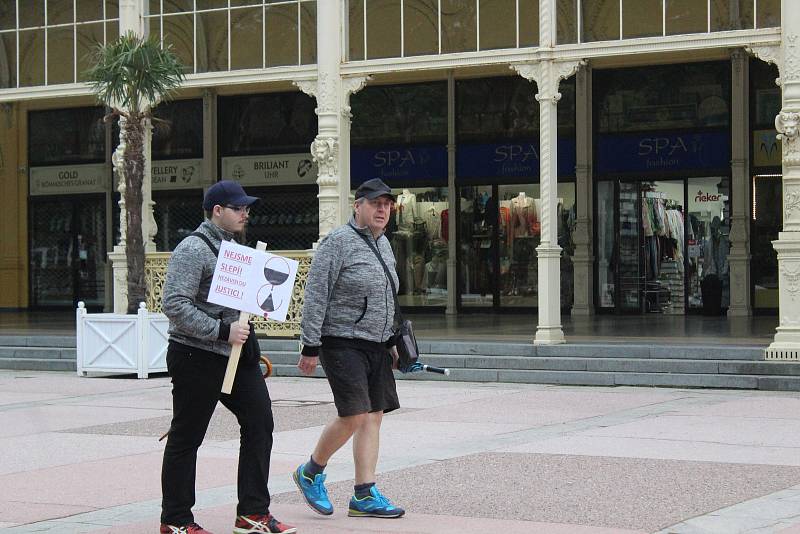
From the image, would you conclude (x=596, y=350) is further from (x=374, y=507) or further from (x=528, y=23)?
(x=374, y=507)

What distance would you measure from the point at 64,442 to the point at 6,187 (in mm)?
19795

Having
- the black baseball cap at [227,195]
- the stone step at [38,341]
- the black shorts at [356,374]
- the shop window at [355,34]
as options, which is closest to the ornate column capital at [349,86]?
the shop window at [355,34]

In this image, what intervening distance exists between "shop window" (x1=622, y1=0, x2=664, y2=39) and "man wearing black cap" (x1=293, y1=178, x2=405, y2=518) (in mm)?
9800

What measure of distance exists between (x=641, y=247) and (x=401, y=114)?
206 inches

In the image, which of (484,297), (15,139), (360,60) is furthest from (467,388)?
(15,139)

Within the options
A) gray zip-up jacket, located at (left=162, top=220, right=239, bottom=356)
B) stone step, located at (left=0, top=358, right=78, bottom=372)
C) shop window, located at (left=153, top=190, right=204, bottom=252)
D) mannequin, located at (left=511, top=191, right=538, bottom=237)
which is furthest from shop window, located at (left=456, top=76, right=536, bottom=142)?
gray zip-up jacket, located at (left=162, top=220, right=239, bottom=356)

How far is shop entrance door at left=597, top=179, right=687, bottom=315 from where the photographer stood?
79.7ft

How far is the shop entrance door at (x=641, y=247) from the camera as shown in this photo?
24281 mm

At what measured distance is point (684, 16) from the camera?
1641cm

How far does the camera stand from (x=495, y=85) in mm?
25172

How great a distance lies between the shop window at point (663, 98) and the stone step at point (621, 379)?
9001 millimetres

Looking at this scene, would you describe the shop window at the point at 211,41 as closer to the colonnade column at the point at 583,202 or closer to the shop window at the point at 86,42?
the shop window at the point at 86,42

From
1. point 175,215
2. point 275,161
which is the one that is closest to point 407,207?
point 275,161

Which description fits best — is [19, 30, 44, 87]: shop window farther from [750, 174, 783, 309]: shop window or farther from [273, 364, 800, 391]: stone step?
[750, 174, 783, 309]: shop window
